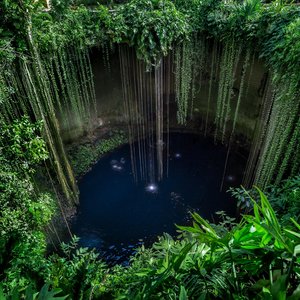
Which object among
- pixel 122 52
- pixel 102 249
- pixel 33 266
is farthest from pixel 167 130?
pixel 33 266

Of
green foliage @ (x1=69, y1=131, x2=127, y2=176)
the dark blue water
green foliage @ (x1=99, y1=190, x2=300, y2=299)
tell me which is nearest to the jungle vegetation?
green foliage @ (x1=99, y1=190, x2=300, y2=299)

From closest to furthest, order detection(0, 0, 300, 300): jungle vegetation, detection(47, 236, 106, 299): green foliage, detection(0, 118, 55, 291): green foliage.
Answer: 1. detection(0, 0, 300, 300): jungle vegetation
2. detection(47, 236, 106, 299): green foliage
3. detection(0, 118, 55, 291): green foliage

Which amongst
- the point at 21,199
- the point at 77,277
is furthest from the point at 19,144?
the point at 77,277

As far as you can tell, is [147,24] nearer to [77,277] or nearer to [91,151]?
[91,151]

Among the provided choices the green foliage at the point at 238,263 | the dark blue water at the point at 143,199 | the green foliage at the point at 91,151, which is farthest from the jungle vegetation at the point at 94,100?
the dark blue water at the point at 143,199

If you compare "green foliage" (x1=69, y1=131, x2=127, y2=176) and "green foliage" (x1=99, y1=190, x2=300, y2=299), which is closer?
"green foliage" (x1=99, y1=190, x2=300, y2=299)

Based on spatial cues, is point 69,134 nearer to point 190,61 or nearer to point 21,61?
point 21,61

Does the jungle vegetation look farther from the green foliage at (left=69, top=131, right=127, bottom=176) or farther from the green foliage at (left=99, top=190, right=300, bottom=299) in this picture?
the green foliage at (left=69, top=131, right=127, bottom=176)
